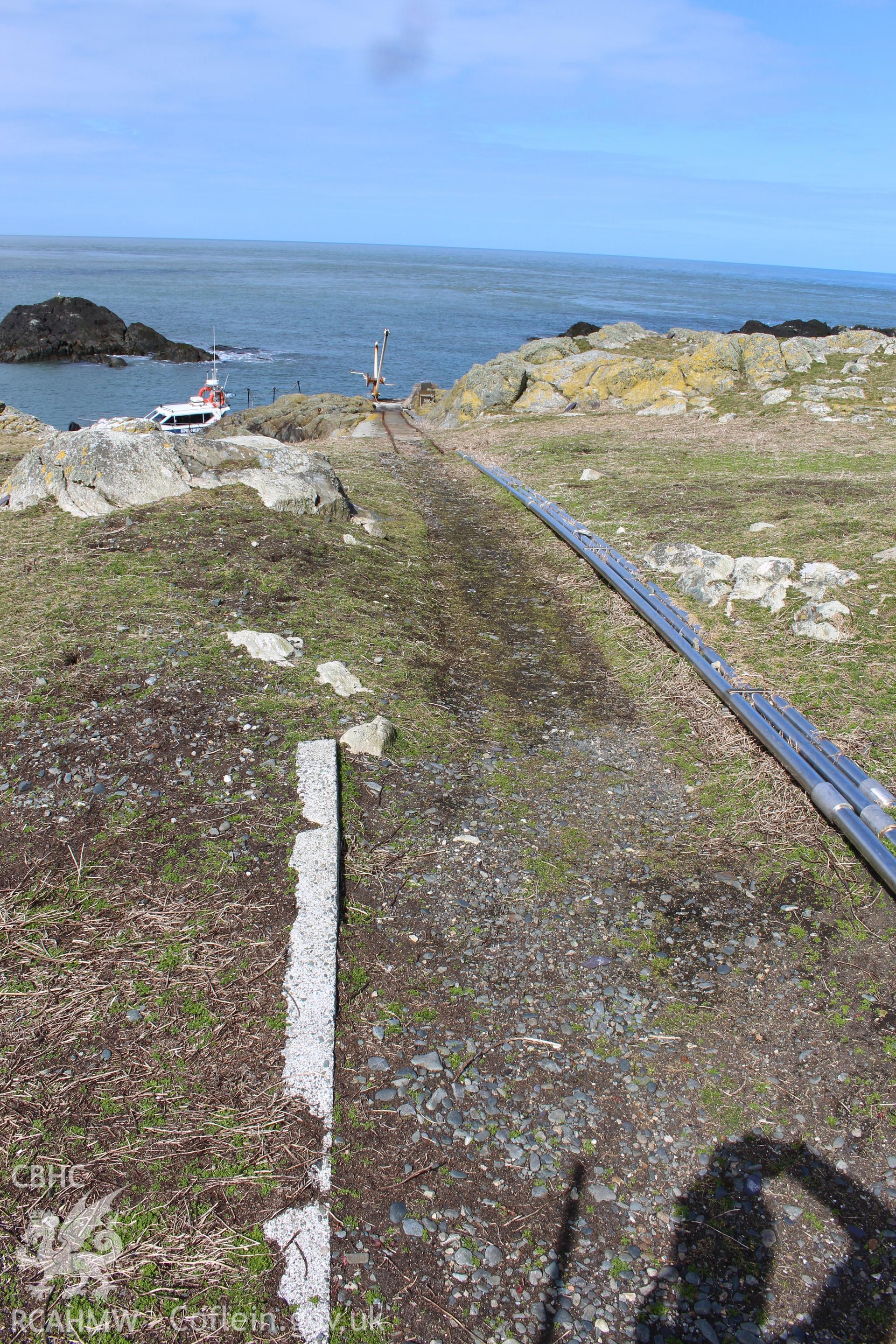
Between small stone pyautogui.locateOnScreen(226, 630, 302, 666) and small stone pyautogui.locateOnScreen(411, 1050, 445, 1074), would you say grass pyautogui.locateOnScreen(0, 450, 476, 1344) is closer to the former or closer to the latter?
small stone pyautogui.locateOnScreen(226, 630, 302, 666)

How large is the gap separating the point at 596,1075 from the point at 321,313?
315 ft

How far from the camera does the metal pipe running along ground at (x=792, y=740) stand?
14.7ft

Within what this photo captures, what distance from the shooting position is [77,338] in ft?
193

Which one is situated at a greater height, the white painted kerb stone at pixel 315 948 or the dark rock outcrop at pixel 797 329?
the dark rock outcrop at pixel 797 329

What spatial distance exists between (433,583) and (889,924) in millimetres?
5930

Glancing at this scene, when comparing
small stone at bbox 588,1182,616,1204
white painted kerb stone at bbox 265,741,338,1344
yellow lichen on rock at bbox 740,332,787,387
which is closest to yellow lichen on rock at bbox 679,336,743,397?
yellow lichen on rock at bbox 740,332,787,387

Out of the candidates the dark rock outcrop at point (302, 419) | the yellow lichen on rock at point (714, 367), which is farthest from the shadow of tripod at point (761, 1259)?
the dark rock outcrop at point (302, 419)

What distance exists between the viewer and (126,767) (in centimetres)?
493

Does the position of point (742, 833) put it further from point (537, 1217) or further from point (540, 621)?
point (540, 621)

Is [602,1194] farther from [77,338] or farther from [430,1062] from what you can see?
[77,338]

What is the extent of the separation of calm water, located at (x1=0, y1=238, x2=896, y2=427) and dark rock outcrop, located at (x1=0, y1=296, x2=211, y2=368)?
1.53 metres

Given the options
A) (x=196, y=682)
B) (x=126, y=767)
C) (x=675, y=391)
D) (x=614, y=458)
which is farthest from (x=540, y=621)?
(x=675, y=391)

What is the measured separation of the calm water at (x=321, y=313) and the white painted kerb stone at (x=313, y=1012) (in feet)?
134

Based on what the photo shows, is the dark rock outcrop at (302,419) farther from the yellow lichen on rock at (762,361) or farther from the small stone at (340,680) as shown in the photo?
the small stone at (340,680)
